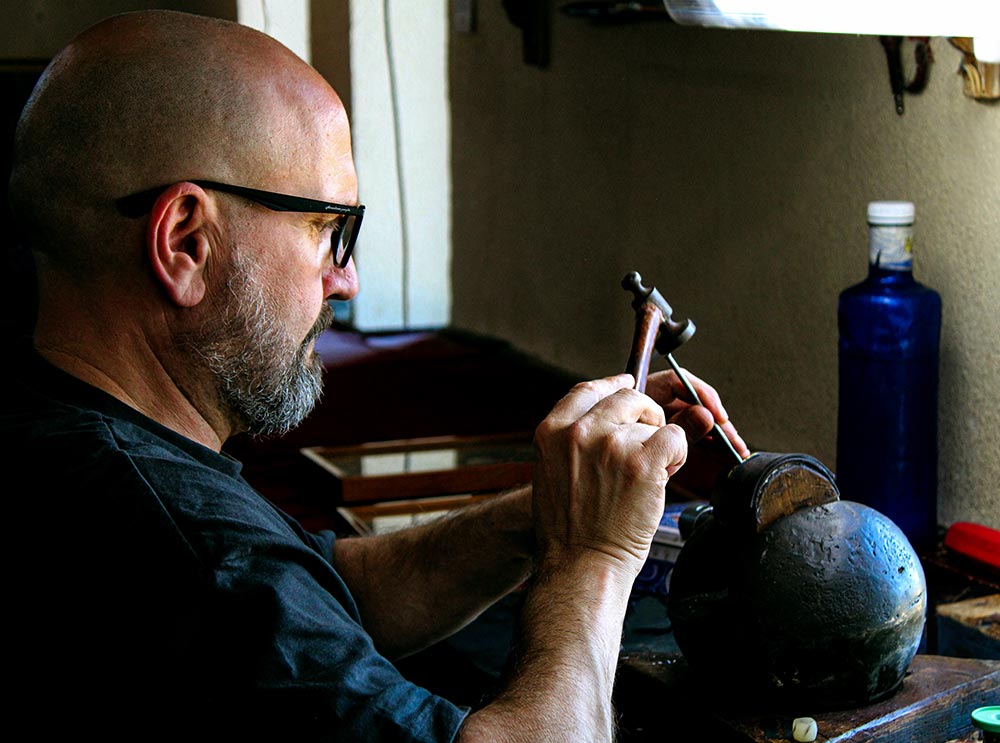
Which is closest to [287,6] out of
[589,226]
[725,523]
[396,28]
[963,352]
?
[396,28]

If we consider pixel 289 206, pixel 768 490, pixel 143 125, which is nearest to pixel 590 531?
pixel 768 490

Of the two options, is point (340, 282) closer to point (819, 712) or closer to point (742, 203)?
point (819, 712)

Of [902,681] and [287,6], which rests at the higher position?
[287,6]

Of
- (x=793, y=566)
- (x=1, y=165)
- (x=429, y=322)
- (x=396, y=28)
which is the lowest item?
(x=429, y=322)

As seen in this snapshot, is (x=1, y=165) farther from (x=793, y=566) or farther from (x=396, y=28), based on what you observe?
(x=793, y=566)

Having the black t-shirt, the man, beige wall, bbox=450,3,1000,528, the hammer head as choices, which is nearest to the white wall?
beige wall, bbox=450,3,1000,528

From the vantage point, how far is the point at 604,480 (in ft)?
3.37

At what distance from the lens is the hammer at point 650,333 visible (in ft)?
3.96

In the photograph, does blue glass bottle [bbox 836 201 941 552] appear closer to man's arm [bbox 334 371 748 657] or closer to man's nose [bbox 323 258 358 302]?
man's arm [bbox 334 371 748 657]

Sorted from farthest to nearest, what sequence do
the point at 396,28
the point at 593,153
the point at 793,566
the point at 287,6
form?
1. the point at 287,6
2. the point at 396,28
3. the point at 593,153
4. the point at 793,566

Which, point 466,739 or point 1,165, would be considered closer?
point 466,739

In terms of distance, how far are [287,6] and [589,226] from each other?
1637mm

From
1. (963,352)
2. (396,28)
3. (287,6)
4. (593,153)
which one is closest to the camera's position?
(963,352)

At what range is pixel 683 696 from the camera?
→ 1.13 m
